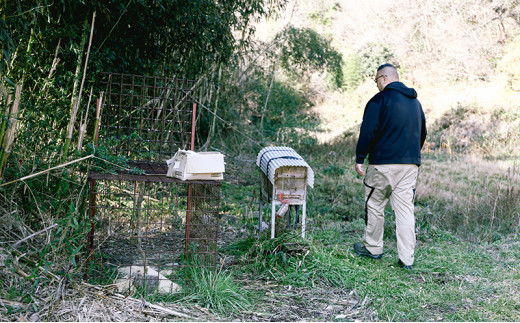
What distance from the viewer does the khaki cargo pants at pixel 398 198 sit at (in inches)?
172

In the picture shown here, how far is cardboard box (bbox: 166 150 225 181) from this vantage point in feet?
11.6

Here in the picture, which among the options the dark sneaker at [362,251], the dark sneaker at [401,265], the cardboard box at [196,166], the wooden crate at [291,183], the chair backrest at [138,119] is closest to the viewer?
the cardboard box at [196,166]

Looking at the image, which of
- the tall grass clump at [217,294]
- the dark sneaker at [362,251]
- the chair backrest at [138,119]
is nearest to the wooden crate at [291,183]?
the dark sneaker at [362,251]

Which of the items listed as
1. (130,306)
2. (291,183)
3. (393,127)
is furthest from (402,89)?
(130,306)

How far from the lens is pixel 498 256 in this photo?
15.8 feet

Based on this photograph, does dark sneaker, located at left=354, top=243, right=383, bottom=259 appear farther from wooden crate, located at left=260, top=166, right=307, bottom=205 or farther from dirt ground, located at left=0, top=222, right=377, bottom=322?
dirt ground, located at left=0, top=222, right=377, bottom=322

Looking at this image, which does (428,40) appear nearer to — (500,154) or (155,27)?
(500,154)

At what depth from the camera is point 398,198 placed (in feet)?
14.5

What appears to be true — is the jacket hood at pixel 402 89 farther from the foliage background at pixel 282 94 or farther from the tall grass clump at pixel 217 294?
the tall grass clump at pixel 217 294

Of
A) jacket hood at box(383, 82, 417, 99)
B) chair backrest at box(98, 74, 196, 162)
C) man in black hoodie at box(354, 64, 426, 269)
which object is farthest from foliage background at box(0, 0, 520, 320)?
jacket hood at box(383, 82, 417, 99)

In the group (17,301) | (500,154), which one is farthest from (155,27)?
(500,154)

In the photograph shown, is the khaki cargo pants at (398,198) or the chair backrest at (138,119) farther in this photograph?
the khaki cargo pants at (398,198)

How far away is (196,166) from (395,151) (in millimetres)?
1820

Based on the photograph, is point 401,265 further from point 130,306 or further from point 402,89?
point 130,306
